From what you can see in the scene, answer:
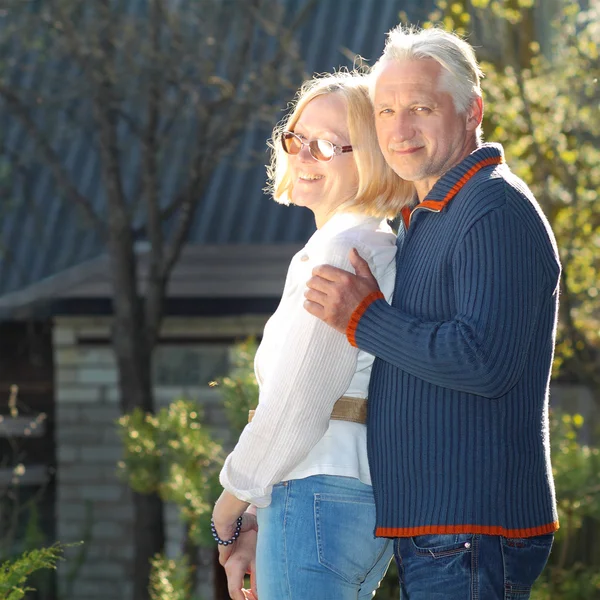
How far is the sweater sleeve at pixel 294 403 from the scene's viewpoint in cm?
241

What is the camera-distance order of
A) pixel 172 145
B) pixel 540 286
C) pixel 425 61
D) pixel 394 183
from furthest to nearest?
1. pixel 172 145
2. pixel 394 183
3. pixel 425 61
4. pixel 540 286

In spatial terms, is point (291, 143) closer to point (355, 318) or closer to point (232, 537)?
point (355, 318)

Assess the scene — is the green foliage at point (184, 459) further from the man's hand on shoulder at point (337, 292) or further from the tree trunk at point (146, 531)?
the man's hand on shoulder at point (337, 292)

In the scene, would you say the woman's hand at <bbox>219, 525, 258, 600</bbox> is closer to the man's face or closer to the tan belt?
the tan belt

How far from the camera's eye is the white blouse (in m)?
2.41

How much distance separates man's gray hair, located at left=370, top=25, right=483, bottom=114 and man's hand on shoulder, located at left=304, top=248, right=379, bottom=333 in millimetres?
436

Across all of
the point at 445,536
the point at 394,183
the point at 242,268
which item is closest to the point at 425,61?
the point at 394,183

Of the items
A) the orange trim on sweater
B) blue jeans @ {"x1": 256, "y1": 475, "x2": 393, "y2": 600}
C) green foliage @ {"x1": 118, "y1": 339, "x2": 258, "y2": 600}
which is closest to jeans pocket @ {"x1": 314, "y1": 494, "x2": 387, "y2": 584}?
blue jeans @ {"x1": 256, "y1": 475, "x2": 393, "y2": 600}

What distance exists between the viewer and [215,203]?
9.63 m

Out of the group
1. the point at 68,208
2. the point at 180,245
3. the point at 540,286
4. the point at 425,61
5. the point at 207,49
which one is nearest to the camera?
the point at 540,286

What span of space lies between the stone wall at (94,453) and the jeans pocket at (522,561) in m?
7.16

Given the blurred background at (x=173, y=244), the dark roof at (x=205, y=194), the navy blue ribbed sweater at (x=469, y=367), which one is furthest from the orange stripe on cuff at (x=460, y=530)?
the dark roof at (x=205, y=194)

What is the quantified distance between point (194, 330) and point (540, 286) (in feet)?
23.8

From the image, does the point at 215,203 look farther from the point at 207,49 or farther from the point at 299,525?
the point at 299,525
